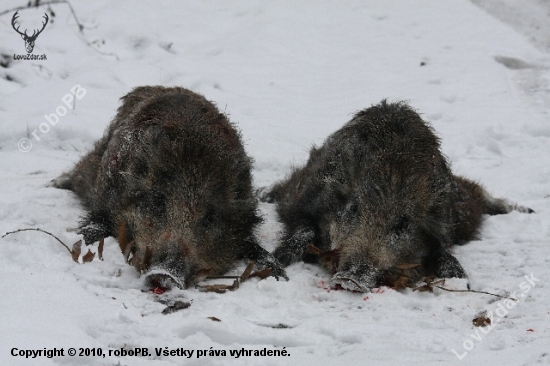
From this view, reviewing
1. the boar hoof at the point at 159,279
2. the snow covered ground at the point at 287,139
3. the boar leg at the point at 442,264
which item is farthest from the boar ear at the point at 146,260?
the boar leg at the point at 442,264

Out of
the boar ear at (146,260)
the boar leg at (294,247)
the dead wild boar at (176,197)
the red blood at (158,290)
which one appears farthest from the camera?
the boar leg at (294,247)

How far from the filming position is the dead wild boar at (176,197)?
512cm

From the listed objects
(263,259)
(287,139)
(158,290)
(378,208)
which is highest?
(378,208)

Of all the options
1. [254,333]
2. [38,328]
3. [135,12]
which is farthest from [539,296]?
[135,12]

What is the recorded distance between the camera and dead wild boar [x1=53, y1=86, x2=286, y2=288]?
201 inches

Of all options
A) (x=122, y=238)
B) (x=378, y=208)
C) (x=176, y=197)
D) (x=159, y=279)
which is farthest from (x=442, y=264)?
(x=122, y=238)

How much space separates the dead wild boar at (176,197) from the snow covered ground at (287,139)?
0.24 metres

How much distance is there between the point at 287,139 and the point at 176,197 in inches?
182

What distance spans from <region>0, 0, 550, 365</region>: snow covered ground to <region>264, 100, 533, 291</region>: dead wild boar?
0.90ft

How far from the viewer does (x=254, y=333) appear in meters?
4.05

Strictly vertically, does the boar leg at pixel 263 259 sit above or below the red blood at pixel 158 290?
below

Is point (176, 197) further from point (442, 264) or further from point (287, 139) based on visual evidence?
point (287, 139)

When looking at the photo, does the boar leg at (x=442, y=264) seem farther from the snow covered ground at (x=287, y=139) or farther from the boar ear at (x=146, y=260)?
the boar ear at (x=146, y=260)

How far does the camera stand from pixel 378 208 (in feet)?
18.4
